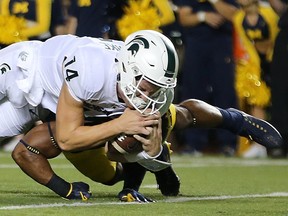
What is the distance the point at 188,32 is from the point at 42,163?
5381 millimetres

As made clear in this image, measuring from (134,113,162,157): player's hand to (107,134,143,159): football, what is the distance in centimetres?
4

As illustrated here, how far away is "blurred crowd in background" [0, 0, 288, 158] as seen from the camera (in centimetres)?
1081

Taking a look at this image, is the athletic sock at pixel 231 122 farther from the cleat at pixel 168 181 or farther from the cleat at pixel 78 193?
the cleat at pixel 78 193

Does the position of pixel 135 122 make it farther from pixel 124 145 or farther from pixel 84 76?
pixel 84 76

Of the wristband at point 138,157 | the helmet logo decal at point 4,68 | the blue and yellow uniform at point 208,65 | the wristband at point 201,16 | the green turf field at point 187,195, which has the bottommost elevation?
the blue and yellow uniform at point 208,65

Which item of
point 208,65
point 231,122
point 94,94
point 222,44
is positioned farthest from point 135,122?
point 208,65

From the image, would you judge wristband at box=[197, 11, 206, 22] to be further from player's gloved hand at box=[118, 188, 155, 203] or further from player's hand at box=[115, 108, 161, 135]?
player's hand at box=[115, 108, 161, 135]

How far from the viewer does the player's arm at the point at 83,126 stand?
5.36 meters

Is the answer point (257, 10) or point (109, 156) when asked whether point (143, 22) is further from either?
point (109, 156)

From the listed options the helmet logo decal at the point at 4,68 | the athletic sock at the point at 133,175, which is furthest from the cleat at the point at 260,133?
the helmet logo decal at the point at 4,68

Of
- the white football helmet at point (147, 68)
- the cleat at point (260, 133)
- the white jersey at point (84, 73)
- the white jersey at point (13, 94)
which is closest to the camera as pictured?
the white football helmet at point (147, 68)

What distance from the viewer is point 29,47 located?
6090 millimetres

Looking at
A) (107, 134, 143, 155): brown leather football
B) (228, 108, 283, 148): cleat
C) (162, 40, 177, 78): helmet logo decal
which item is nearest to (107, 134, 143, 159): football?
(107, 134, 143, 155): brown leather football

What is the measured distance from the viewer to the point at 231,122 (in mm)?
6254
